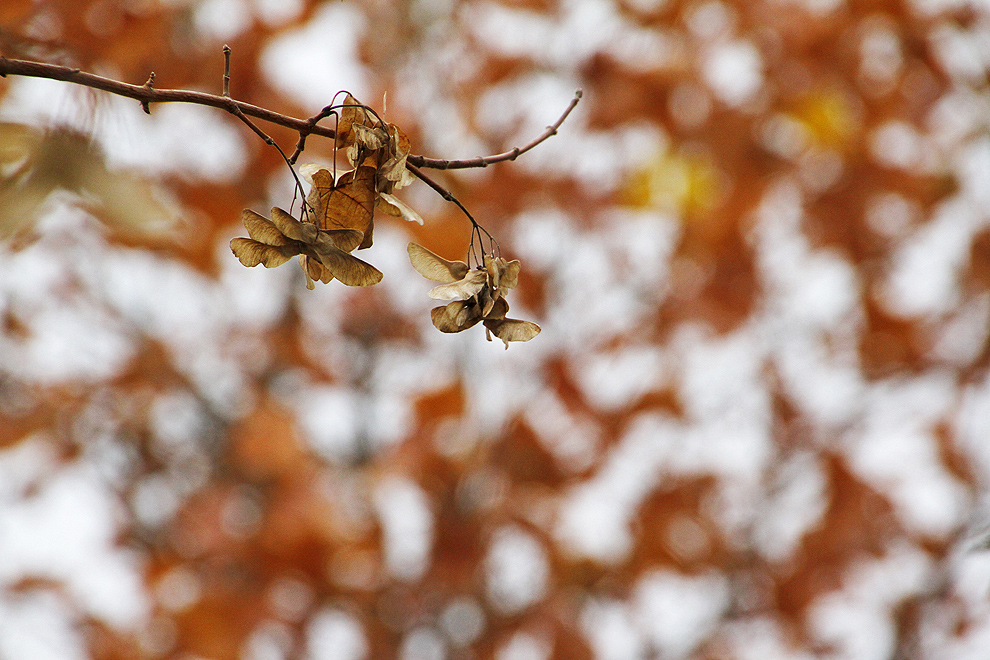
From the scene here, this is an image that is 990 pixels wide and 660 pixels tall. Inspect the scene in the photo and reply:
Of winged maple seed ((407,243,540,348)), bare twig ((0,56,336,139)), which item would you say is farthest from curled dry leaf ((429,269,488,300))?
bare twig ((0,56,336,139))

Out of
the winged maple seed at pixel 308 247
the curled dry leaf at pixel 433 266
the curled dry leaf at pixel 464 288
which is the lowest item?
the curled dry leaf at pixel 464 288

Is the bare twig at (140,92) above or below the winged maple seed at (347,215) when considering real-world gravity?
below

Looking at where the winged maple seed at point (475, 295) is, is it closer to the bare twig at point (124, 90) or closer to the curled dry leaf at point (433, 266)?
the curled dry leaf at point (433, 266)

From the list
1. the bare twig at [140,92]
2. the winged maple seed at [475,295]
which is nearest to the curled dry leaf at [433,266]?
the winged maple seed at [475,295]

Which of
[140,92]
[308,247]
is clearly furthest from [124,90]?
[308,247]

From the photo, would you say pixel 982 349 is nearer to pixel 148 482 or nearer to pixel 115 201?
pixel 115 201

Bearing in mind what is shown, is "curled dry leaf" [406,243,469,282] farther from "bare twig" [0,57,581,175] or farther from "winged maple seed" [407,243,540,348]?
"bare twig" [0,57,581,175]

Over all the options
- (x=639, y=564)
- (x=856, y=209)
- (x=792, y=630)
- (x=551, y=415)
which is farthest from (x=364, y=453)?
(x=856, y=209)

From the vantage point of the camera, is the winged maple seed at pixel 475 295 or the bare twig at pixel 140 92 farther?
the winged maple seed at pixel 475 295

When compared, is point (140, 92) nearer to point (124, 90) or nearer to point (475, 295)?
point (124, 90)
